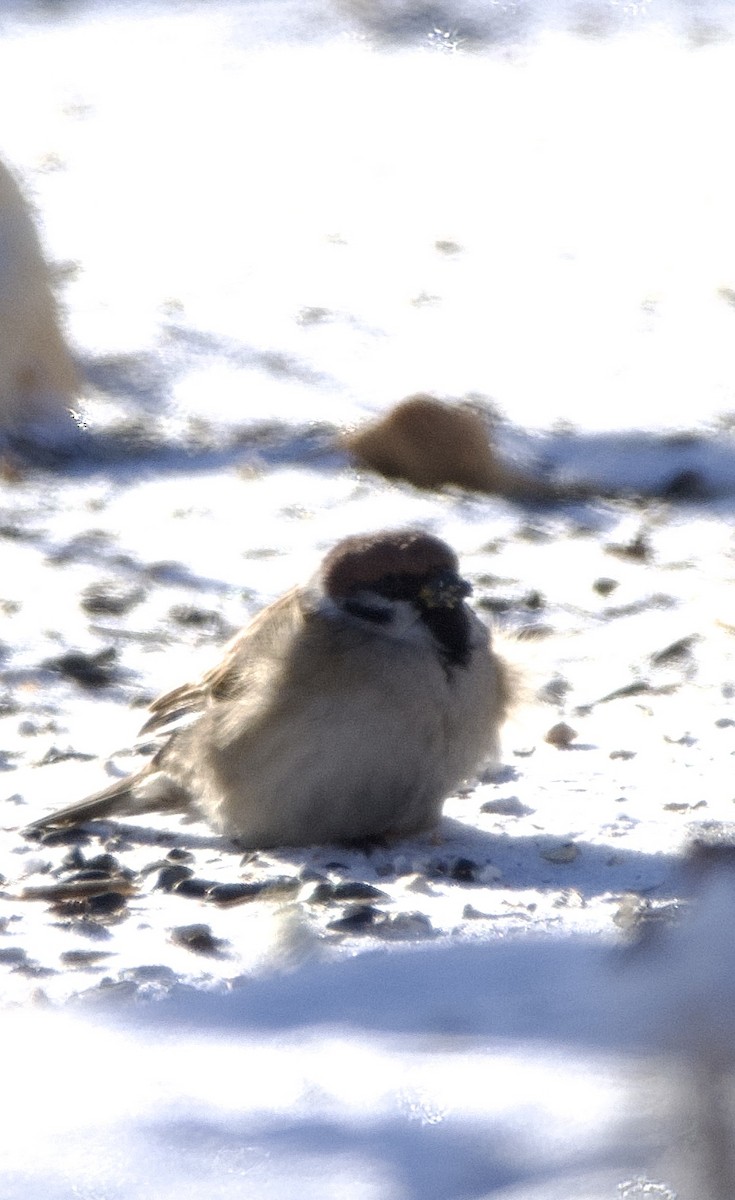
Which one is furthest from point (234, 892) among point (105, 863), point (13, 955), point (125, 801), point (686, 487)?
point (686, 487)

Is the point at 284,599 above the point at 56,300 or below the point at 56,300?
below

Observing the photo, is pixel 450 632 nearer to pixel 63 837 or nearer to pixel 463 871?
pixel 463 871

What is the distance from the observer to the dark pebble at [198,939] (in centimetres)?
278

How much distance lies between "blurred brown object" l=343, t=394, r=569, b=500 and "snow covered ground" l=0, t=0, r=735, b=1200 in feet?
0.36

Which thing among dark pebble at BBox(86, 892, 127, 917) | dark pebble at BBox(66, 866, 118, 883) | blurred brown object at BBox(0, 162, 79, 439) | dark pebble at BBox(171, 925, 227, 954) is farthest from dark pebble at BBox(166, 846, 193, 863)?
blurred brown object at BBox(0, 162, 79, 439)

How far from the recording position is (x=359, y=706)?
10.3 feet

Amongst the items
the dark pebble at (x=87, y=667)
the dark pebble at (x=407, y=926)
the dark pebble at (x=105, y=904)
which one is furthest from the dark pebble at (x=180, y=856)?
the dark pebble at (x=87, y=667)

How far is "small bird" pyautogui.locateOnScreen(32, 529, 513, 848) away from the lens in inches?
124

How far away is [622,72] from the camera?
10.2 meters

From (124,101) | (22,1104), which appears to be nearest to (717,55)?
(124,101)

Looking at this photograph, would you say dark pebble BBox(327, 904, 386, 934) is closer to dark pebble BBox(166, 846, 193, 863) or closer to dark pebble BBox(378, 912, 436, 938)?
dark pebble BBox(378, 912, 436, 938)

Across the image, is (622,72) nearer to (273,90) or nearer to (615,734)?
(273,90)

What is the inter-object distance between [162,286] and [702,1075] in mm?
7202

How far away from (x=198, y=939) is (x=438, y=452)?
330 centimetres
